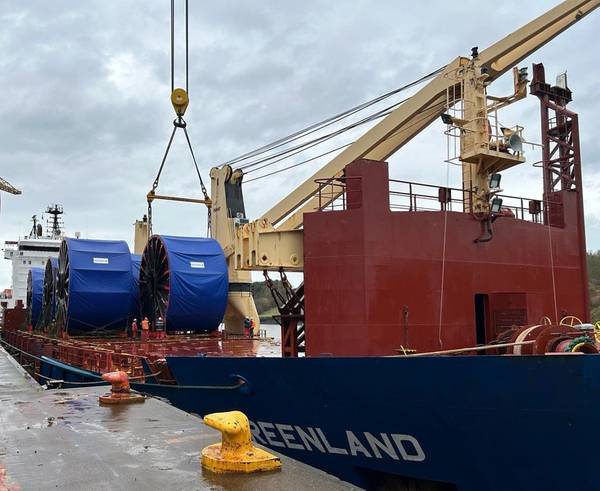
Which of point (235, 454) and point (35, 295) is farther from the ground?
point (35, 295)

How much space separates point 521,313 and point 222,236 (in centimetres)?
1341

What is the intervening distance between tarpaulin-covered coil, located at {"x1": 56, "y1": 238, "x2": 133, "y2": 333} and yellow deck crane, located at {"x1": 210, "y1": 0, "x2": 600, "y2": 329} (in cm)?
756

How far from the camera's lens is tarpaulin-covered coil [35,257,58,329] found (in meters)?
23.4

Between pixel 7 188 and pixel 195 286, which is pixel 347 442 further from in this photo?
pixel 7 188

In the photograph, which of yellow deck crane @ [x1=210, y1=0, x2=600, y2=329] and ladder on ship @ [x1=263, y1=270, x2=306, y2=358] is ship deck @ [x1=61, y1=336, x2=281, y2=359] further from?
yellow deck crane @ [x1=210, y1=0, x2=600, y2=329]

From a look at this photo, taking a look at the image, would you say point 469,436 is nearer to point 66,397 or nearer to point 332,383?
point 332,383

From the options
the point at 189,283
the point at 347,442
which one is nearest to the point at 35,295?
the point at 189,283

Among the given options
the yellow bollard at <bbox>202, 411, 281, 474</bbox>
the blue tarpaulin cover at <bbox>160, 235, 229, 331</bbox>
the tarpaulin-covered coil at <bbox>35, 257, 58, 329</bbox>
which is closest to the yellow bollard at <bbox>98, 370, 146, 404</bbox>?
the yellow bollard at <bbox>202, 411, 281, 474</bbox>

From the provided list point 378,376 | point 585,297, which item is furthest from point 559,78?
point 378,376

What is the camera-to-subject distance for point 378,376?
7434 mm

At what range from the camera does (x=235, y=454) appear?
484cm

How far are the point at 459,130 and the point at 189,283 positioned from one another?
992 cm

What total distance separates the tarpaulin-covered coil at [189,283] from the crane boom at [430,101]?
4.71 meters

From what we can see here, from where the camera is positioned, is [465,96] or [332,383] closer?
[332,383]
